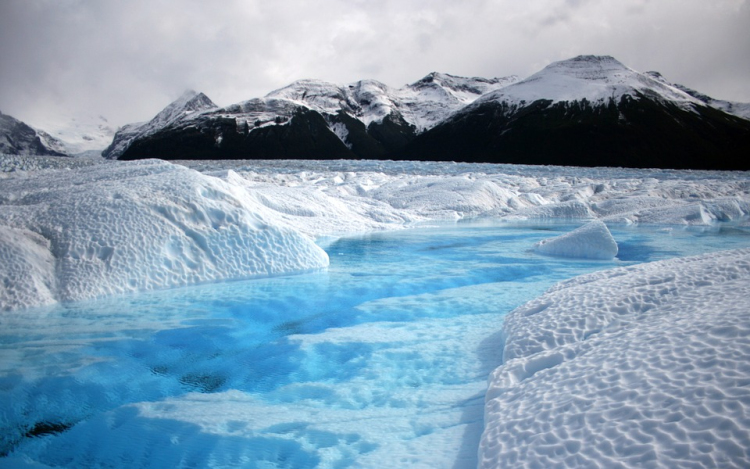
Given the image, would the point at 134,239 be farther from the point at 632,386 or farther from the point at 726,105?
the point at 726,105

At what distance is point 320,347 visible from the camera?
404 centimetres

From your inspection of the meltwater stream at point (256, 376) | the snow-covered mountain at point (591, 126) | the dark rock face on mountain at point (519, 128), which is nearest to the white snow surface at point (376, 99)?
the dark rock face on mountain at point (519, 128)

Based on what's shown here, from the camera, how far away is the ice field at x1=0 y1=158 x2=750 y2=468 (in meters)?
2.00

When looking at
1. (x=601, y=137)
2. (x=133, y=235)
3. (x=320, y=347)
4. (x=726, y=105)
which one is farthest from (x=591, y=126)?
(x=320, y=347)

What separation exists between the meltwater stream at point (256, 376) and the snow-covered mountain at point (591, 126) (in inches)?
3124

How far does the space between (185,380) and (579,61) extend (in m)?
118

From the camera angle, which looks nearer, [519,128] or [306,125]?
[519,128]

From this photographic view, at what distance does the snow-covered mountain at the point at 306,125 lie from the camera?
308 feet

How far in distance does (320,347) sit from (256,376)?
2.28 ft

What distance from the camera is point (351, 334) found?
4.39 metres

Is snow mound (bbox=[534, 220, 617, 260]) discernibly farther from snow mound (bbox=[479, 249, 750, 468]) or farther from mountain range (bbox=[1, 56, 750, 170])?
mountain range (bbox=[1, 56, 750, 170])

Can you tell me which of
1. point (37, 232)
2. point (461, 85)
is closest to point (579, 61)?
point (461, 85)

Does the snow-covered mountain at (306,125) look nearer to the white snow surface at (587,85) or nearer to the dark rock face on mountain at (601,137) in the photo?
→ the dark rock face on mountain at (601,137)

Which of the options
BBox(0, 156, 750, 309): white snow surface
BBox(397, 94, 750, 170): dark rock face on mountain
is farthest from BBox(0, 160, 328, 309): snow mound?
BBox(397, 94, 750, 170): dark rock face on mountain
